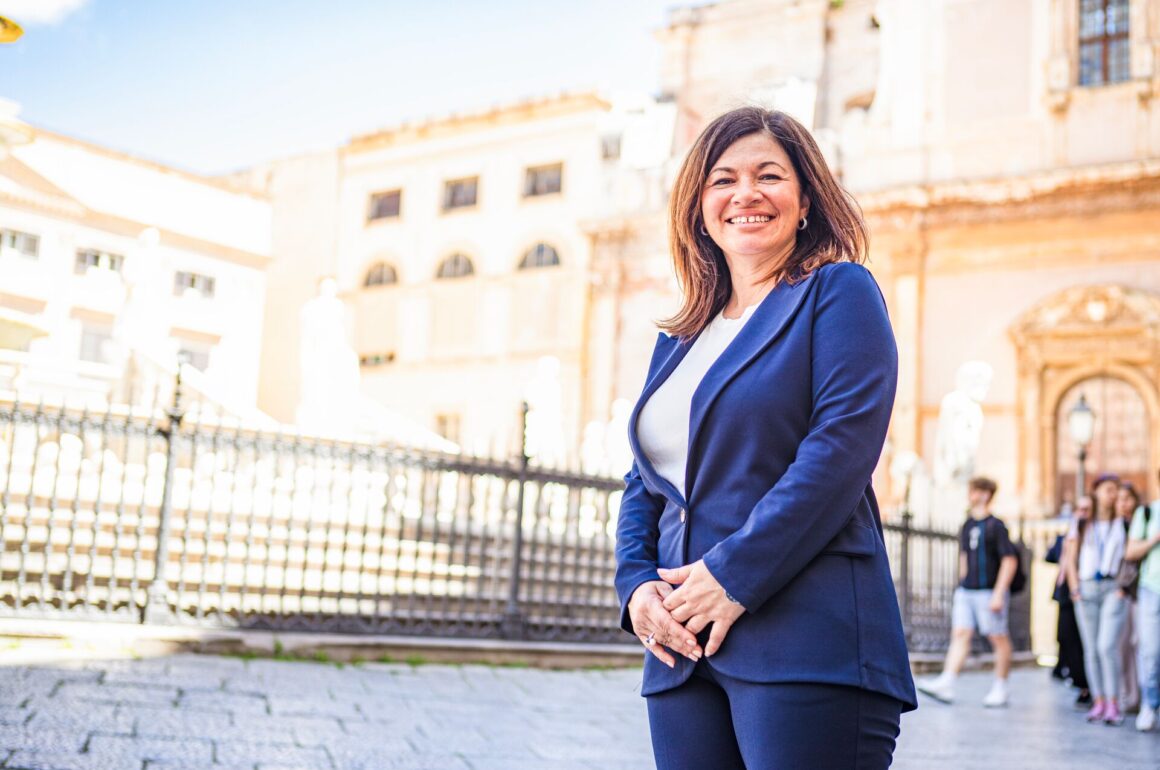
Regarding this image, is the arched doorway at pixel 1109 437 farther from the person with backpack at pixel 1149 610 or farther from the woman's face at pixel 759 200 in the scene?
the woman's face at pixel 759 200

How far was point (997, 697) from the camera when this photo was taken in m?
9.40

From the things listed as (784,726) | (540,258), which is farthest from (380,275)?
(784,726)

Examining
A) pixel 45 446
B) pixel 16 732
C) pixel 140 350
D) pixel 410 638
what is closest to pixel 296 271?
pixel 140 350

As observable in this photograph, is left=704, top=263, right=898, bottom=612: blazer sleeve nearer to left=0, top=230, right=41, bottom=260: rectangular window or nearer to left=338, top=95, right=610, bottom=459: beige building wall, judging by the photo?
left=338, top=95, right=610, bottom=459: beige building wall

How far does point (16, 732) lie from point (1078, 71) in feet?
74.7

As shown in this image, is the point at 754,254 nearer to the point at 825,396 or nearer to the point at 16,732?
the point at 825,396

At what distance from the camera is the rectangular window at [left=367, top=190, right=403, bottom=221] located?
35.7 m

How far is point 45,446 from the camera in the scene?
11.3 metres

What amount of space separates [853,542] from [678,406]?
40 centimetres

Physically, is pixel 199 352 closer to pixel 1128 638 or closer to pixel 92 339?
pixel 92 339

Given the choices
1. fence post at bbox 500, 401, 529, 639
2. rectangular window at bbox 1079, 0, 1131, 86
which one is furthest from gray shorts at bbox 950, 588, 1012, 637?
rectangular window at bbox 1079, 0, 1131, 86

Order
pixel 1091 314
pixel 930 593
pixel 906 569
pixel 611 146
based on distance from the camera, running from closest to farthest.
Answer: pixel 906 569, pixel 930 593, pixel 1091 314, pixel 611 146

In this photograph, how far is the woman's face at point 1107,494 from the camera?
8984 millimetres

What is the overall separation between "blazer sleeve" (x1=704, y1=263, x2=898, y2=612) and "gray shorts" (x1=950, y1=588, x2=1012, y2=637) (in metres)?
8.01
